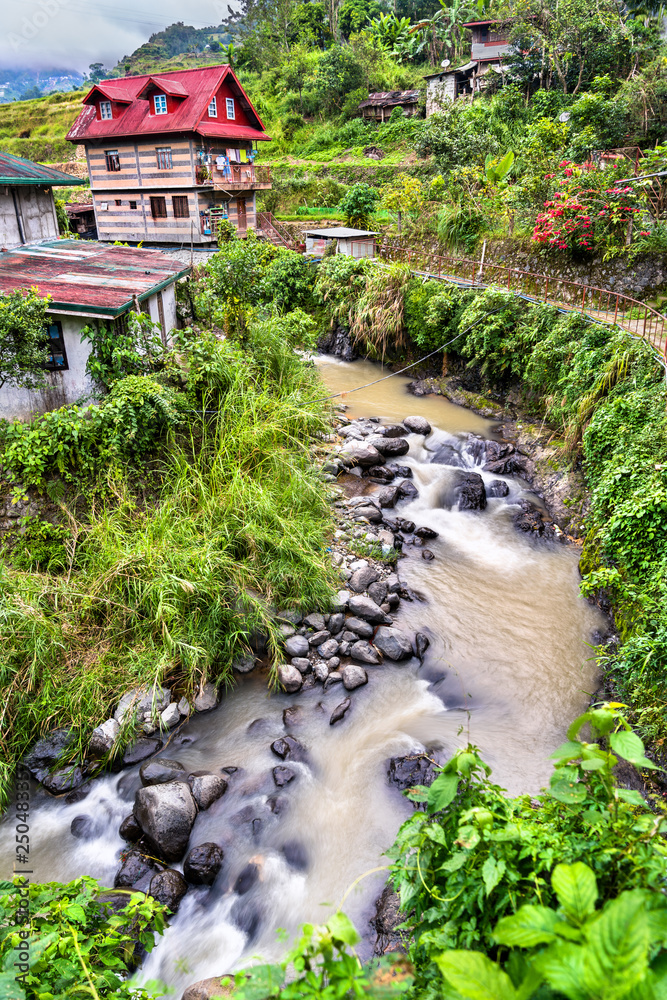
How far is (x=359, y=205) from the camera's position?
27.4m

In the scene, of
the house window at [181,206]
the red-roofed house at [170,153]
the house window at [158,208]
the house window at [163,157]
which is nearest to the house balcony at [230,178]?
the red-roofed house at [170,153]

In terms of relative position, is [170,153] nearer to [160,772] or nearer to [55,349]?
[55,349]

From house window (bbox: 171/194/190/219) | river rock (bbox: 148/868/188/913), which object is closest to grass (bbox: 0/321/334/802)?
river rock (bbox: 148/868/188/913)

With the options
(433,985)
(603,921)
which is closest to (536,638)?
(433,985)

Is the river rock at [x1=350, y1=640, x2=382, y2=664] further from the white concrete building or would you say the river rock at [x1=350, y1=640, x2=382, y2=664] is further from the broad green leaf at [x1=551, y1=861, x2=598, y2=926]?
the white concrete building

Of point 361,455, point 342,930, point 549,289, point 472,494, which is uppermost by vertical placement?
point 549,289

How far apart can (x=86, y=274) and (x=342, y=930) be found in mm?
14439

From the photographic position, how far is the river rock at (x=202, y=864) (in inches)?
266

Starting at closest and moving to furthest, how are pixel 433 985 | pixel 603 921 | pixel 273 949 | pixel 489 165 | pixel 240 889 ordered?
1. pixel 603 921
2. pixel 433 985
3. pixel 273 949
4. pixel 240 889
5. pixel 489 165

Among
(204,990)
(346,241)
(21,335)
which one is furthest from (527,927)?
(346,241)

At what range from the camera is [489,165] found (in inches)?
942

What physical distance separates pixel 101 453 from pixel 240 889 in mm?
7513

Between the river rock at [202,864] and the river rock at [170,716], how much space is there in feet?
5.95

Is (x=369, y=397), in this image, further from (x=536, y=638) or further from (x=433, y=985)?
(x=433, y=985)
